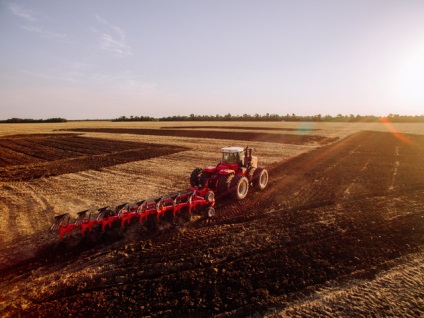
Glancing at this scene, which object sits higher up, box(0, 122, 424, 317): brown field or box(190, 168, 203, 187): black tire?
box(190, 168, 203, 187): black tire

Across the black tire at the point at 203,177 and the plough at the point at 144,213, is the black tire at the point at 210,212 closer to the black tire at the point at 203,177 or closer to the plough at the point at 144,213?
the plough at the point at 144,213

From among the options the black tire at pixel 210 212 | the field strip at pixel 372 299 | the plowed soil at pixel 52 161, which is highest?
the plowed soil at pixel 52 161

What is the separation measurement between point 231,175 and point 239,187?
0.54 meters

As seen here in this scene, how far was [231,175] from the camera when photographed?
9.53 meters

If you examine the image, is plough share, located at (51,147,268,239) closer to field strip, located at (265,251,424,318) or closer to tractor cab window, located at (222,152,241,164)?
tractor cab window, located at (222,152,241,164)

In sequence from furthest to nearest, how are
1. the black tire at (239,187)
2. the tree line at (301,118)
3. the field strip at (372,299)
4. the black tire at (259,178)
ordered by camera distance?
the tree line at (301,118)
the black tire at (259,178)
the black tire at (239,187)
the field strip at (372,299)

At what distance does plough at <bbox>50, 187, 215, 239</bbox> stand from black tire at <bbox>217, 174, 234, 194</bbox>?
694 mm

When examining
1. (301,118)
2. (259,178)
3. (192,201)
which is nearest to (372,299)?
(192,201)

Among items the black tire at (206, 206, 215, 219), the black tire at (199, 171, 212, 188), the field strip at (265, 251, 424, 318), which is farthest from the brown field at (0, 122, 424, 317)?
the black tire at (199, 171, 212, 188)

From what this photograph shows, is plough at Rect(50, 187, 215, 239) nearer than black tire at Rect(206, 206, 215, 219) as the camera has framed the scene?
Yes

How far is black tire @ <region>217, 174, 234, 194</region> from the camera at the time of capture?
9195mm

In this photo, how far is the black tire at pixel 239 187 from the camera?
932 centimetres

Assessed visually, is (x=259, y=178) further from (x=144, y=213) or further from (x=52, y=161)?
(x=52, y=161)

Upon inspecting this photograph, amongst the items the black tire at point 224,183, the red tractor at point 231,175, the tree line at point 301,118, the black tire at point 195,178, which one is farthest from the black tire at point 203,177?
the tree line at point 301,118
